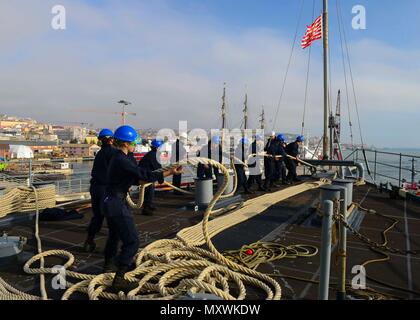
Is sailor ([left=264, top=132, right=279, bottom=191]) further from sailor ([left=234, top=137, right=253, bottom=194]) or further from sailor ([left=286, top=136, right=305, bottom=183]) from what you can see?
sailor ([left=286, top=136, right=305, bottom=183])

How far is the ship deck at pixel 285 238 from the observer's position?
3.57 m

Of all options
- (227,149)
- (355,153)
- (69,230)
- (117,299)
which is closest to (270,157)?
(227,149)

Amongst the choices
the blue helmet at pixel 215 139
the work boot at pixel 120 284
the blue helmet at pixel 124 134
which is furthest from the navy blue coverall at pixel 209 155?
the work boot at pixel 120 284

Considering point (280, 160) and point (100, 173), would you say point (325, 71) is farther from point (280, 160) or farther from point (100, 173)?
point (100, 173)

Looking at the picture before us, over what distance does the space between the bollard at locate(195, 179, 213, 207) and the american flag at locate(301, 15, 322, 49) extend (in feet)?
32.3

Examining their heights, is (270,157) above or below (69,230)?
above

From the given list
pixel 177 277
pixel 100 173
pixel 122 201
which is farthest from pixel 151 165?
pixel 177 277

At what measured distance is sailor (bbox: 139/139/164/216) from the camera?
7.04 metres

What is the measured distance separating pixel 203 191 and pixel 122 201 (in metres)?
4.24

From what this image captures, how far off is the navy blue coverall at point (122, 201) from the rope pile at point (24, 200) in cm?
359

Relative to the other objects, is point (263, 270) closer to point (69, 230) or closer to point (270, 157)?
point (69, 230)

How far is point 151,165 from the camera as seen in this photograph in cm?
729

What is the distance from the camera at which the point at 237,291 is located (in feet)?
11.0
